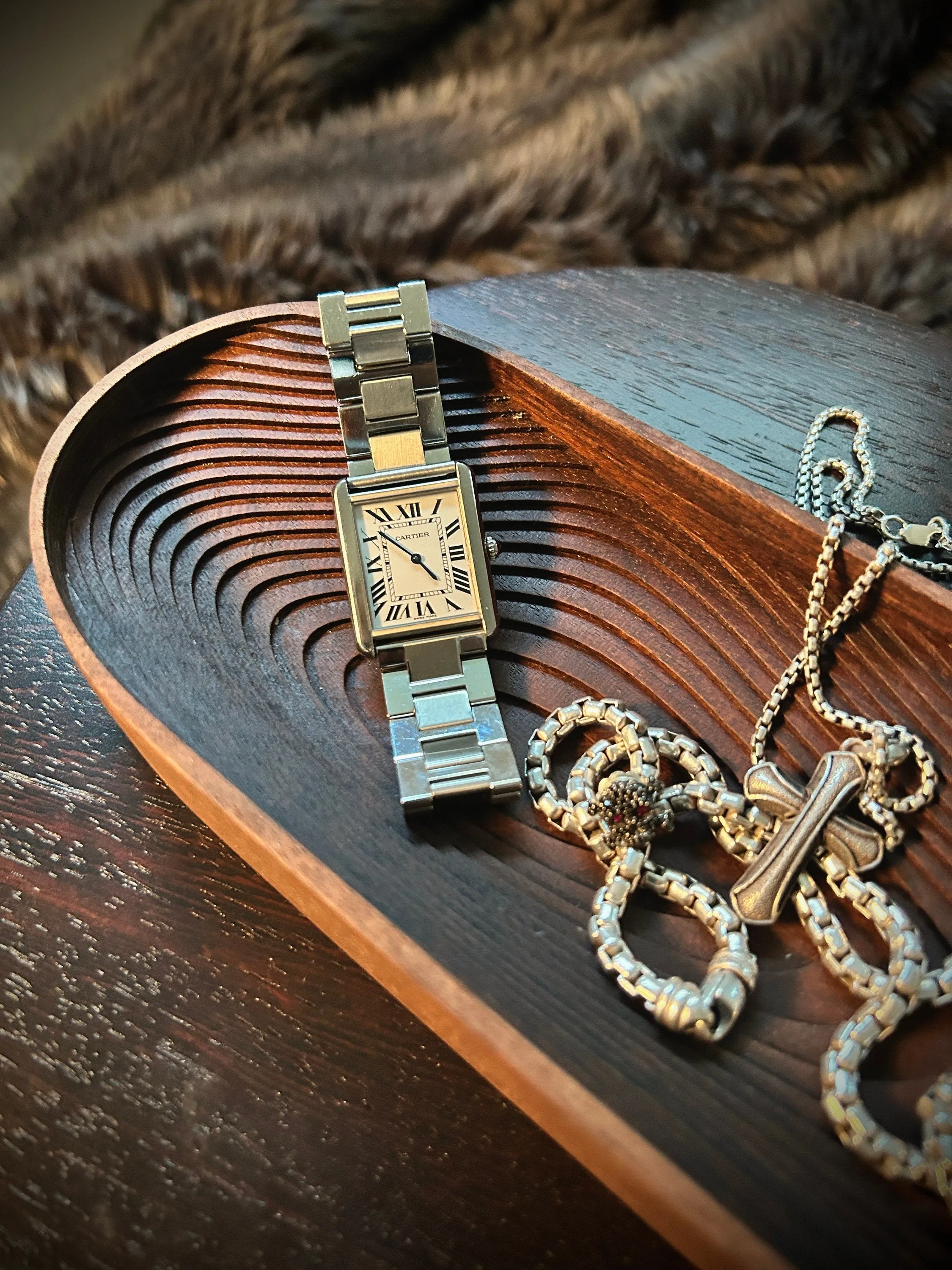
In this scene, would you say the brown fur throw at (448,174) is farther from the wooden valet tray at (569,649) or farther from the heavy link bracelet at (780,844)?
→ the heavy link bracelet at (780,844)

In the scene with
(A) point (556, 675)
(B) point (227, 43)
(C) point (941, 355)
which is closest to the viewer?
(A) point (556, 675)

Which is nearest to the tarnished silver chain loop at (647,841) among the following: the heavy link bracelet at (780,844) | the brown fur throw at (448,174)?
the heavy link bracelet at (780,844)

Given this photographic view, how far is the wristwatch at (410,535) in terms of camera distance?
65 cm

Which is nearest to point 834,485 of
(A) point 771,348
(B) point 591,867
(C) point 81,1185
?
(A) point 771,348

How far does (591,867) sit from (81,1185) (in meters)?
0.30

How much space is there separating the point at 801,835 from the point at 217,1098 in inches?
13.1

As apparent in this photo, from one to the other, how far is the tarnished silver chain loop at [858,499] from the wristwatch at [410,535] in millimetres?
223

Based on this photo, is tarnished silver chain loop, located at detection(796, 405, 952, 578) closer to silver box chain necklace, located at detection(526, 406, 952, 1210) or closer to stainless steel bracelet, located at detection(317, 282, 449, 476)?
silver box chain necklace, located at detection(526, 406, 952, 1210)

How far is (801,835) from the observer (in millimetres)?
538

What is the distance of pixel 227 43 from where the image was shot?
112cm

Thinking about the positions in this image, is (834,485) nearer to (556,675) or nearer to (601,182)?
(556,675)

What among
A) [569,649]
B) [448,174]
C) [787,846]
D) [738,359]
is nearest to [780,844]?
[787,846]

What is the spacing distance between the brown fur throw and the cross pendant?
602 millimetres

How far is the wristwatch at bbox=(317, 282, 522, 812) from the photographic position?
2.13 ft
